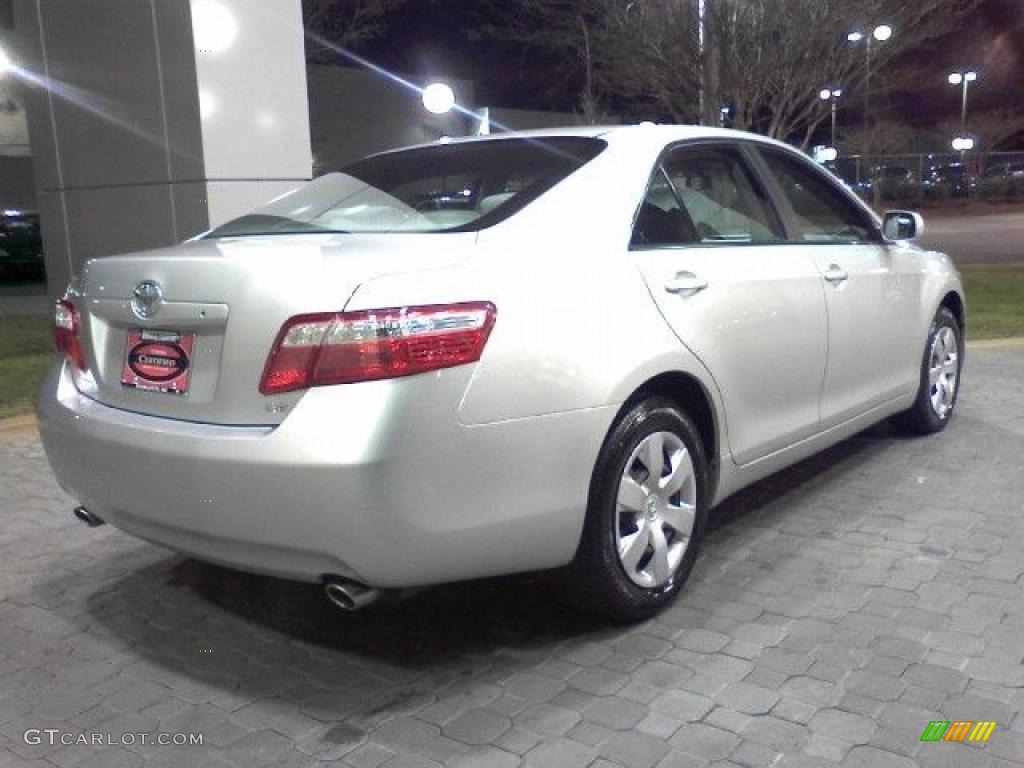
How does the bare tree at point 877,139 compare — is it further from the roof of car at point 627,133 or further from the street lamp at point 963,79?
the roof of car at point 627,133

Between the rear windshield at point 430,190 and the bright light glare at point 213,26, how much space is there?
16.4 ft

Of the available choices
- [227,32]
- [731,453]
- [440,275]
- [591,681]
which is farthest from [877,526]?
[227,32]

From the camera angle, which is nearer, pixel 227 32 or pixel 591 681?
pixel 591 681

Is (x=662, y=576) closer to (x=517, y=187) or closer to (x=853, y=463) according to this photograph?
(x=517, y=187)

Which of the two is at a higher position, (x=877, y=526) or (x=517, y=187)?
(x=517, y=187)

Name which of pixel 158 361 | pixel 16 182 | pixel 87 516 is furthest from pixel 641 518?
pixel 16 182

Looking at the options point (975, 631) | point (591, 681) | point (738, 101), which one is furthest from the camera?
point (738, 101)

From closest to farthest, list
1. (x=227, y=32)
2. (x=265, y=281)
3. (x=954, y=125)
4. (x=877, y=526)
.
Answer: (x=265, y=281) < (x=877, y=526) < (x=227, y=32) < (x=954, y=125)

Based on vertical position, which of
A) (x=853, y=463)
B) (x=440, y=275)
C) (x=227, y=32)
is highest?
(x=227, y=32)

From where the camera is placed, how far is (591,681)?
10.4 ft

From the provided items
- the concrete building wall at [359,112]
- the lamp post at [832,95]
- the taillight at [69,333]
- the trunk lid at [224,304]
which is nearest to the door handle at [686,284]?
the trunk lid at [224,304]

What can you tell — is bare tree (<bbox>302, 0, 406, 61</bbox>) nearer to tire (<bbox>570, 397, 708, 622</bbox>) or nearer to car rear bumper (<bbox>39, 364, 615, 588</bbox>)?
tire (<bbox>570, 397, 708, 622</bbox>)

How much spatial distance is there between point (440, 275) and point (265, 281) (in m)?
0.47

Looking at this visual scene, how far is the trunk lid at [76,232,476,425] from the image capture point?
9.32ft
